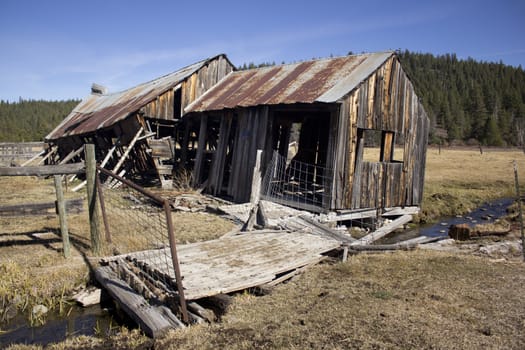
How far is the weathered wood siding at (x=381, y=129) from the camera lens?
11.2 metres

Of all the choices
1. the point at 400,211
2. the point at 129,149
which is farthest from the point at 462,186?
the point at 129,149

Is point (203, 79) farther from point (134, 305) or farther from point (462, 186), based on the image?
point (462, 186)

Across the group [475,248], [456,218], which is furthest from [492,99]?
[475,248]

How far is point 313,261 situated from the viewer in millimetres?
7105

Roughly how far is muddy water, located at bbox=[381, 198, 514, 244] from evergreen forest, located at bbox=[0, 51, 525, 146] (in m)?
35.0

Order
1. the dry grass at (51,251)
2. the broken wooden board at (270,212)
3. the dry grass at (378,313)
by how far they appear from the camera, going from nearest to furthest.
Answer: the dry grass at (378,313) → the dry grass at (51,251) → the broken wooden board at (270,212)

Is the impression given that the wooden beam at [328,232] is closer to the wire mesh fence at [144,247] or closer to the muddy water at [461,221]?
the muddy water at [461,221]

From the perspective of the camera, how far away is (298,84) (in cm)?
1290

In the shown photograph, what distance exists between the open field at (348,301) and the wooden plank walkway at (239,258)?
0.94 feet

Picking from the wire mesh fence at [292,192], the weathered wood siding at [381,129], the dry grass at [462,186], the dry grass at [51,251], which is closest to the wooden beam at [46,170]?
the dry grass at [51,251]

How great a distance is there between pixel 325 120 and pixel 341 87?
429 centimetres

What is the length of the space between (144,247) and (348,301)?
14.9 ft

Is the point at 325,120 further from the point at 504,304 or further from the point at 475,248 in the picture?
the point at 504,304

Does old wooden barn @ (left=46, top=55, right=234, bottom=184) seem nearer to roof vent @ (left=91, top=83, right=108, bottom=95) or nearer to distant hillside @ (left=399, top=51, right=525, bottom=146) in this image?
roof vent @ (left=91, top=83, right=108, bottom=95)
